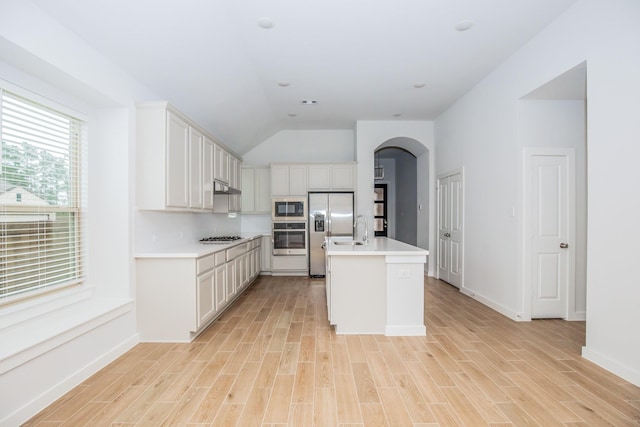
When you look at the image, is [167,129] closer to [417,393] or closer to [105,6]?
[105,6]

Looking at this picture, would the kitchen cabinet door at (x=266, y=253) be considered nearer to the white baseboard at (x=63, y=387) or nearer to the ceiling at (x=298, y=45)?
the ceiling at (x=298, y=45)

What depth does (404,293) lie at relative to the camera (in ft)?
10.6

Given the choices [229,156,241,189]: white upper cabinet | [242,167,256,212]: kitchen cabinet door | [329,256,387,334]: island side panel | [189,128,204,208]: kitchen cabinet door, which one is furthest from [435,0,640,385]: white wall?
[242,167,256,212]: kitchen cabinet door

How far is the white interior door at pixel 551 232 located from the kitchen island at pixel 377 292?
61.6 inches

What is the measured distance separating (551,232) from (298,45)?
3680 mm

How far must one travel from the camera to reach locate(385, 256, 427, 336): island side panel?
322cm

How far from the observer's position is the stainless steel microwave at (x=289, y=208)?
20.1 feet

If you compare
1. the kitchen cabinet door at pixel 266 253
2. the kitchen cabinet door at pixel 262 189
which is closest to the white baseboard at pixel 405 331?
the kitchen cabinet door at pixel 266 253

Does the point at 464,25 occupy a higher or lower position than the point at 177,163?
higher

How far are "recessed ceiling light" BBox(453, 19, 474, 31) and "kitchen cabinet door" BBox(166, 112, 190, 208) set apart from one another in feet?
10.00

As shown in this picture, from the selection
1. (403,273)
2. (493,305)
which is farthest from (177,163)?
(493,305)

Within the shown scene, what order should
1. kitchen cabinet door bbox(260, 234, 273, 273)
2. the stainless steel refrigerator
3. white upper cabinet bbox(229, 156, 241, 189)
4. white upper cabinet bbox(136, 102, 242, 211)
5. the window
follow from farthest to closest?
1. kitchen cabinet door bbox(260, 234, 273, 273)
2. the stainless steel refrigerator
3. white upper cabinet bbox(229, 156, 241, 189)
4. white upper cabinet bbox(136, 102, 242, 211)
5. the window

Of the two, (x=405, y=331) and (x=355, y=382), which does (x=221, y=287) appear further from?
(x=405, y=331)

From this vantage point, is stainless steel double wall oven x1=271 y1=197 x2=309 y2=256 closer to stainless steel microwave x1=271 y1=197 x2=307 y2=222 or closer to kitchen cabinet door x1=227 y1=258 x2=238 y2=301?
stainless steel microwave x1=271 y1=197 x2=307 y2=222
